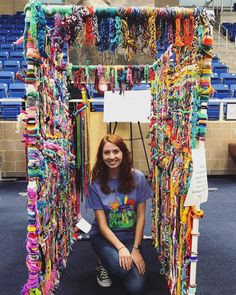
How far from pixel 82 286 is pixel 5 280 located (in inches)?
19.4

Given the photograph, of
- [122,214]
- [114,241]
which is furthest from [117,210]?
[114,241]

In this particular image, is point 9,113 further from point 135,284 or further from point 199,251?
point 135,284

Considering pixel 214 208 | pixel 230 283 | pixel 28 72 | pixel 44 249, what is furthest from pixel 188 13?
pixel 214 208

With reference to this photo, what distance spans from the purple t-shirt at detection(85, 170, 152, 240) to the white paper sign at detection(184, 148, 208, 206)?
23.1 inches

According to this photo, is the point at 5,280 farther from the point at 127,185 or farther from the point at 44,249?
the point at 127,185

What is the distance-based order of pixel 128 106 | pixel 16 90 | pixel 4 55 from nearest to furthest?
pixel 128 106 < pixel 16 90 < pixel 4 55

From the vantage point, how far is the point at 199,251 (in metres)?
2.71

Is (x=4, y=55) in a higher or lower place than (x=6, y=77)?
higher

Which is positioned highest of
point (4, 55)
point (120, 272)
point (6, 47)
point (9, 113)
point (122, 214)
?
point (6, 47)

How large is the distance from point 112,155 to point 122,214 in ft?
1.21

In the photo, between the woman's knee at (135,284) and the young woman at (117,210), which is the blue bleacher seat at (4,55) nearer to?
the young woman at (117,210)

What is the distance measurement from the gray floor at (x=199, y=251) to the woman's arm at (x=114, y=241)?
32 centimetres

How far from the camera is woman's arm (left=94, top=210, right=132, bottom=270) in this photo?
1992mm

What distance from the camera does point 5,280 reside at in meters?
2.27
